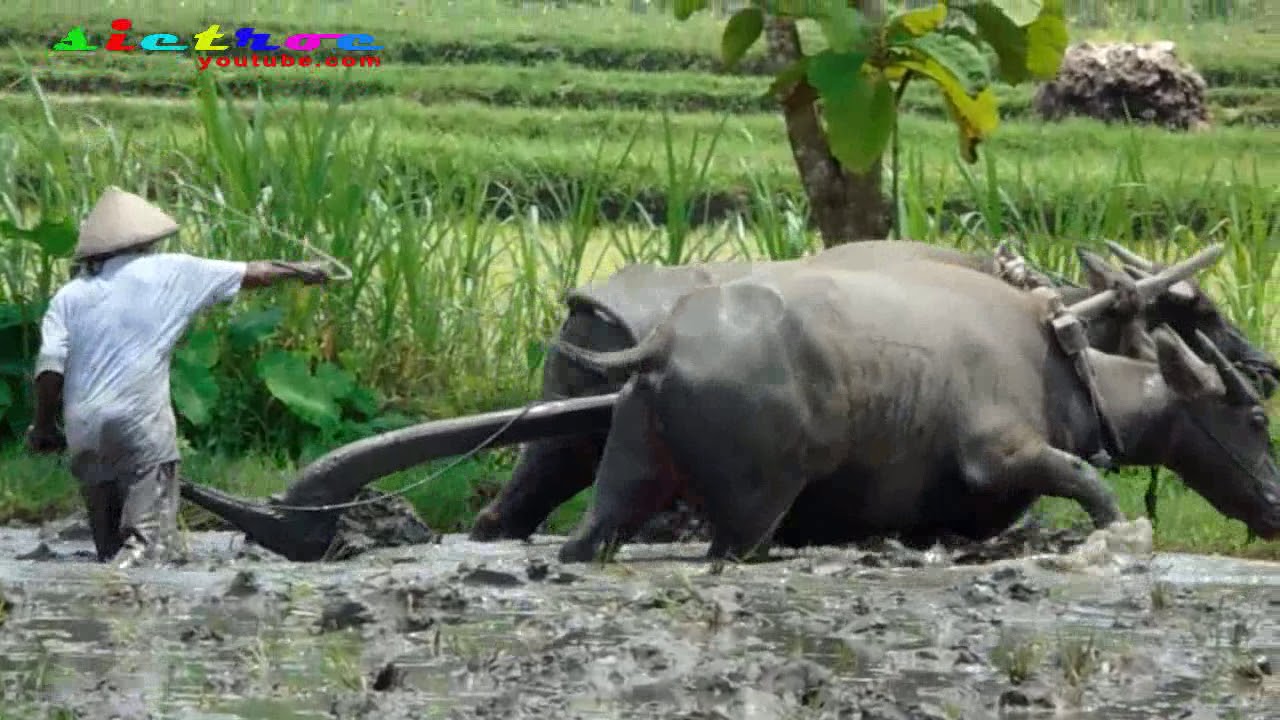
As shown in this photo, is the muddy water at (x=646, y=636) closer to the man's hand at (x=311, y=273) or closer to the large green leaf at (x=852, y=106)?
the man's hand at (x=311, y=273)

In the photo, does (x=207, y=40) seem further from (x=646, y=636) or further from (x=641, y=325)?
(x=646, y=636)

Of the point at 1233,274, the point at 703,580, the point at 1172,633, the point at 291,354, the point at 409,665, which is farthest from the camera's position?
the point at 1233,274

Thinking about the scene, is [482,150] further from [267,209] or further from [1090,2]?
[1090,2]

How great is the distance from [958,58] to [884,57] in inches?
10.9

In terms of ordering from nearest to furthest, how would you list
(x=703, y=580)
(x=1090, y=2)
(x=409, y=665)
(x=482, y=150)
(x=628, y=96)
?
(x=409, y=665) < (x=703, y=580) < (x=482, y=150) < (x=628, y=96) < (x=1090, y=2)

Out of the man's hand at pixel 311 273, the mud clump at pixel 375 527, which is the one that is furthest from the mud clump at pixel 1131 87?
the man's hand at pixel 311 273

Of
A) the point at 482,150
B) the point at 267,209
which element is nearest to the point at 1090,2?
the point at 482,150

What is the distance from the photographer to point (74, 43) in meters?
18.5

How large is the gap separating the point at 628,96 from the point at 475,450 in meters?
11.4

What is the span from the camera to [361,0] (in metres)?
22.5

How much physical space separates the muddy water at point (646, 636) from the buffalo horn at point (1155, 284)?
0.96 meters

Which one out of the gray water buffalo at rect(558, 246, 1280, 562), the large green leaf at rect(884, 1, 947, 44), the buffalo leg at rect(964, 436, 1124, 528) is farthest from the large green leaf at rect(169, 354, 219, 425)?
the buffalo leg at rect(964, 436, 1124, 528)

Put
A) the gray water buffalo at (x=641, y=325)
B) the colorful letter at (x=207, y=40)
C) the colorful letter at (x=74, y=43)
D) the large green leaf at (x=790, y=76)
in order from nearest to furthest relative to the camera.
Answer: the gray water buffalo at (x=641, y=325) < the large green leaf at (x=790, y=76) < the colorful letter at (x=207, y=40) < the colorful letter at (x=74, y=43)

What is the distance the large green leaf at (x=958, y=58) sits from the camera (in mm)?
9539
